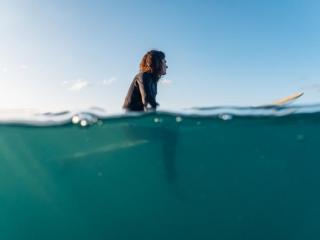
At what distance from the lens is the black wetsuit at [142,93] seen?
5.30 metres

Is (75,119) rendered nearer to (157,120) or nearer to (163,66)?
(157,120)

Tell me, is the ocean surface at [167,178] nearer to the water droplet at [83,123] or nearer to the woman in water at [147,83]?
the water droplet at [83,123]

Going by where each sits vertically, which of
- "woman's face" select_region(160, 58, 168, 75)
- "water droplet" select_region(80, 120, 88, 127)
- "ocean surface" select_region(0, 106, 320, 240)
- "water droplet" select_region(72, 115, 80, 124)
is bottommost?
"ocean surface" select_region(0, 106, 320, 240)

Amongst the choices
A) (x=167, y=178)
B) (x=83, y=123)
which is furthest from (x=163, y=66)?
(x=167, y=178)

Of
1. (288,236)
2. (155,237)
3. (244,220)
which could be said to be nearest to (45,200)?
(155,237)

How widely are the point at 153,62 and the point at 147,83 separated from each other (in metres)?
0.47

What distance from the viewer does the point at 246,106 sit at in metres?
8.07

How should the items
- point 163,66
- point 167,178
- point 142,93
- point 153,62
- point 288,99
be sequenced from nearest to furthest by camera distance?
1. point 142,93
2. point 153,62
3. point 163,66
4. point 288,99
5. point 167,178

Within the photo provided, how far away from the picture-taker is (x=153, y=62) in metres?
5.60

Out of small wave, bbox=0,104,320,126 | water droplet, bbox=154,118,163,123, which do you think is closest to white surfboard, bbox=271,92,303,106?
small wave, bbox=0,104,320,126

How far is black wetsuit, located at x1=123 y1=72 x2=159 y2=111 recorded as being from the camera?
530 cm

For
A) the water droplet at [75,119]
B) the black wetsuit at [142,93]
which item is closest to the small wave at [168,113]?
the water droplet at [75,119]

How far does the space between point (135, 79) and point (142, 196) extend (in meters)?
5.78

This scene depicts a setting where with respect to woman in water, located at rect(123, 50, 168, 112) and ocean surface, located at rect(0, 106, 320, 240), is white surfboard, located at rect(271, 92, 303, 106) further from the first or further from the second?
woman in water, located at rect(123, 50, 168, 112)
